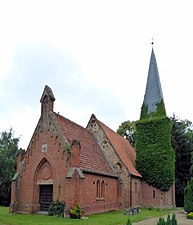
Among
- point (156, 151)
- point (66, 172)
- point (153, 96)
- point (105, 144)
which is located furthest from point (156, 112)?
point (66, 172)

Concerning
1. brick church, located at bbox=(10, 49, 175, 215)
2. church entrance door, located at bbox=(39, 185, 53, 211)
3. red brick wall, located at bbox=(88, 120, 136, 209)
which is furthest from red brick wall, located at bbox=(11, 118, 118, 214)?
red brick wall, located at bbox=(88, 120, 136, 209)

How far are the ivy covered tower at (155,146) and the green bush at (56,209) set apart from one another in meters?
16.0

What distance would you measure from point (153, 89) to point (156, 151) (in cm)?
990

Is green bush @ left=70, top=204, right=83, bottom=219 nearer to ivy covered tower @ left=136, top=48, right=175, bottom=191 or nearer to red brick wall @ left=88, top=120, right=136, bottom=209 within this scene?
red brick wall @ left=88, top=120, right=136, bottom=209

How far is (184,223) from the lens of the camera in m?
23.7

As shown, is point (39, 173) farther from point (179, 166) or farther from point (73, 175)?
point (179, 166)

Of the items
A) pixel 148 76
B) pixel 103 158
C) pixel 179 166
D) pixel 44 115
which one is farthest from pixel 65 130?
pixel 179 166

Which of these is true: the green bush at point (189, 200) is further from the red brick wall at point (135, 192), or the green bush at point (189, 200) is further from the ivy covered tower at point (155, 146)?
the red brick wall at point (135, 192)

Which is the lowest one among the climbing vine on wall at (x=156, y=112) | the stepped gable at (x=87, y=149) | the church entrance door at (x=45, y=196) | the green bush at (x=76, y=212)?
the green bush at (x=76, y=212)

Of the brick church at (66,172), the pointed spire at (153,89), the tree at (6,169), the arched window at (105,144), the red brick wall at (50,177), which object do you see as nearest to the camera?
the brick church at (66,172)

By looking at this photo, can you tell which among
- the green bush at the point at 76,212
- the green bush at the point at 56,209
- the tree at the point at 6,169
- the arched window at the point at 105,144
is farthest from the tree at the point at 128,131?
the green bush at the point at 76,212

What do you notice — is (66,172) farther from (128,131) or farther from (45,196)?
(128,131)

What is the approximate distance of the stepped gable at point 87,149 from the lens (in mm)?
30233

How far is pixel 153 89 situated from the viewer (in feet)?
150
